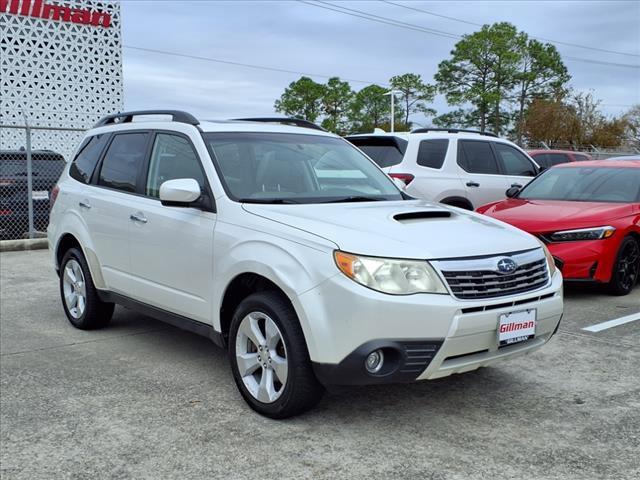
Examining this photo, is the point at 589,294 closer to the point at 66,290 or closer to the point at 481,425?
the point at 481,425

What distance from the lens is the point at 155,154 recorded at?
5.02m

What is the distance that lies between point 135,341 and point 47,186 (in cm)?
679

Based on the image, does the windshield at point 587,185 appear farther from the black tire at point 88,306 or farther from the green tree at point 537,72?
the green tree at point 537,72

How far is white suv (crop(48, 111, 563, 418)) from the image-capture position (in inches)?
134

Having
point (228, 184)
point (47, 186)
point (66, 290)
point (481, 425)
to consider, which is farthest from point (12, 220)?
point (481, 425)

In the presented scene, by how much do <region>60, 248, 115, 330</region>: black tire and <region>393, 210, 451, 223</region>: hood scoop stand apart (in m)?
2.86

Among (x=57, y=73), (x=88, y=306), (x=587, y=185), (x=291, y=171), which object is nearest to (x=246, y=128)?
(x=291, y=171)

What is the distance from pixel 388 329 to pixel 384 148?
6.46 meters

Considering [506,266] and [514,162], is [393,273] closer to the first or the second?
[506,266]

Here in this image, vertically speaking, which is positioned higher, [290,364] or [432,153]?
[432,153]

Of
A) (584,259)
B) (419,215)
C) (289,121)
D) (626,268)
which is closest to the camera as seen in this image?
(419,215)

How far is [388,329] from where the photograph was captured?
3.34 metres

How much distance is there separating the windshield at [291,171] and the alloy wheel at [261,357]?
0.82 m

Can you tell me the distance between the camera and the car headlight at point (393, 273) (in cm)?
338
